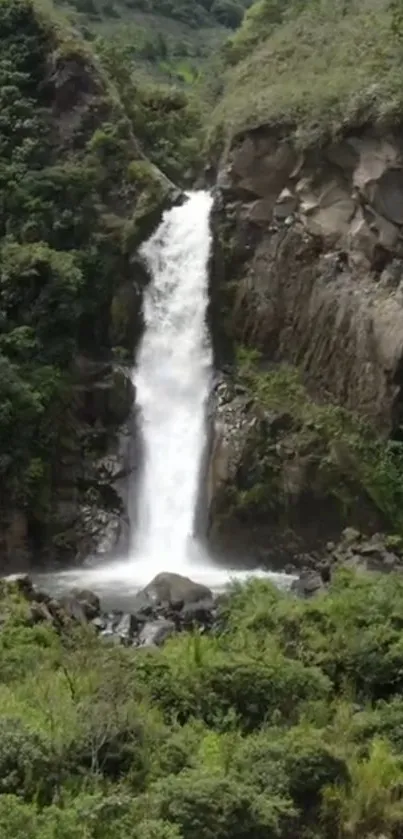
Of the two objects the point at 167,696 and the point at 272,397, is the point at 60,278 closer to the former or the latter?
the point at 272,397

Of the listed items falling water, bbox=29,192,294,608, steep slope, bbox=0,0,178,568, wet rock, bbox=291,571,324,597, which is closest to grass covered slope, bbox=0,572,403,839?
wet rock, bbox=291,571,324,597

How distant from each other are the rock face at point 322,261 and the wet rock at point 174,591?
9550 millimetres

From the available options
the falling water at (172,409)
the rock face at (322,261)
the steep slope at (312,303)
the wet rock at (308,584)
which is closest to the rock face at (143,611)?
the wet rock at (308,584)

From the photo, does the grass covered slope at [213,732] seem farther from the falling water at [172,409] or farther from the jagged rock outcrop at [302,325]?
the jagged rock outcrop at [302,325]

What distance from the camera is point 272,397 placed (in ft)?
108

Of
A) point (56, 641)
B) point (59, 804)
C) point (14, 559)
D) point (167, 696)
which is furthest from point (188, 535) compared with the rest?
point (59, 804)

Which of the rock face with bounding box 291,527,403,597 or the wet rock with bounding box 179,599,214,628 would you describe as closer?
the wet rock with bounding box 179,599,214,628

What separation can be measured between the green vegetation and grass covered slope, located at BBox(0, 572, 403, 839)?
42.8 ft

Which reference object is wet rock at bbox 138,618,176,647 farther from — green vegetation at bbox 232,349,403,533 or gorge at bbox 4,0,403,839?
green vegetation at bbox 232,349,403,533

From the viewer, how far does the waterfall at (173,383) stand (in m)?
31.3

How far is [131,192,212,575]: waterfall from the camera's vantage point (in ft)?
103

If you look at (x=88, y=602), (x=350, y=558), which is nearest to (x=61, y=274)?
(x=350, y=558)

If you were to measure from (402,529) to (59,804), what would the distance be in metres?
20.1

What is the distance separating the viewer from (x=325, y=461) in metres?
31.2
